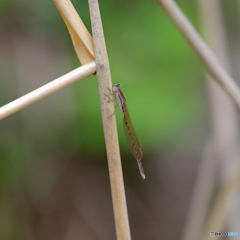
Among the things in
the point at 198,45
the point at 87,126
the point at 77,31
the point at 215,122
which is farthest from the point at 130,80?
the point at 77,31

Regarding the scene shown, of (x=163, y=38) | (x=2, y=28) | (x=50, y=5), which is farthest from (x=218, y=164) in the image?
(x=2, y=28)

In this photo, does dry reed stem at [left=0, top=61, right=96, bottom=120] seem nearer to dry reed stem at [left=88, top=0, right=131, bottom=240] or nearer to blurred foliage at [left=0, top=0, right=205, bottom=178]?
dry reed stem at [left=88, top=0, right=131, bottom=240]

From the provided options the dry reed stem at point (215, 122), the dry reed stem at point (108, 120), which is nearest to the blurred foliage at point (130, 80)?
the dry reed stem at point (215, 122)

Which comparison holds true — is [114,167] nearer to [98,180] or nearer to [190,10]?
[98,180]

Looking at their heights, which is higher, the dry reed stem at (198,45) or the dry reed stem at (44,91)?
the dry reed stem at (198,45)

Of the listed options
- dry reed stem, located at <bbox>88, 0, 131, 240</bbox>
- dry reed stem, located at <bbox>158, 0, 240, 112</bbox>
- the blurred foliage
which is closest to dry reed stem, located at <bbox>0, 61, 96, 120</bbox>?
dry reed stem, located at <bbox>88, 0, 131, 240</bbox>

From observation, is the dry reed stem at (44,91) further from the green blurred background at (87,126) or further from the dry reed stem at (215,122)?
the dry reed stem at (215,122)

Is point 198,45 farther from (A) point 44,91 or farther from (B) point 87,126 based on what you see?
(B) point 87,126
